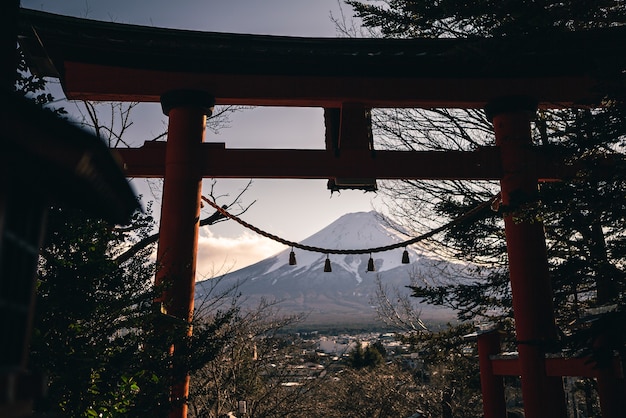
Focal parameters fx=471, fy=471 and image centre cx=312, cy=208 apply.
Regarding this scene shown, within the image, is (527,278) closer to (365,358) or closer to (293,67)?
(293,67)

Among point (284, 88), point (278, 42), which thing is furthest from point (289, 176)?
point (278, 42)

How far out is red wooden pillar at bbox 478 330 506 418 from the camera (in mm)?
5758

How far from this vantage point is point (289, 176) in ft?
16.8

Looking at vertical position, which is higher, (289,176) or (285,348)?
(289,176)

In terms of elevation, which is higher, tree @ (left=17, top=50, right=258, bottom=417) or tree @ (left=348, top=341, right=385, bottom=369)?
tree @ (left=17, top=50, right=258, bottom=417)

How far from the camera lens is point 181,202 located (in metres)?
4.75

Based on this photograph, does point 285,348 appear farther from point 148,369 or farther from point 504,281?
point 148,369

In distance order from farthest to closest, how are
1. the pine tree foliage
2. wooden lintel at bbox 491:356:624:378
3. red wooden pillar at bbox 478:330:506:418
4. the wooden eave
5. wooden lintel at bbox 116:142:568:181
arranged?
red wooden pillar at bbox 478:330:506:418 < wooden lintel at bbox 116:142:568:181 < wooden lintel at bbox 491:356:624:378 < the pine tree foliage < the wooden eave

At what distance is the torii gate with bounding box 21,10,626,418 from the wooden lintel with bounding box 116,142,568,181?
0.01 metres

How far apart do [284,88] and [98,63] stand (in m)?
1.97

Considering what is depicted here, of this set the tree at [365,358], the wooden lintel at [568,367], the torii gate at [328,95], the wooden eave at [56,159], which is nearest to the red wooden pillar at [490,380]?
the wooden lintel at [568,367]

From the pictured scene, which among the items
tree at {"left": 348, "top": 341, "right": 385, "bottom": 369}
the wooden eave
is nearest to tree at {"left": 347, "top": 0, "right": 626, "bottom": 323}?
the wooden eave

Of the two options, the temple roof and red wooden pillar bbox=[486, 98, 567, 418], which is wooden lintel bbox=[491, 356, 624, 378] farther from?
the temple roof

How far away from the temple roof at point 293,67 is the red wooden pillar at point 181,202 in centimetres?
22
